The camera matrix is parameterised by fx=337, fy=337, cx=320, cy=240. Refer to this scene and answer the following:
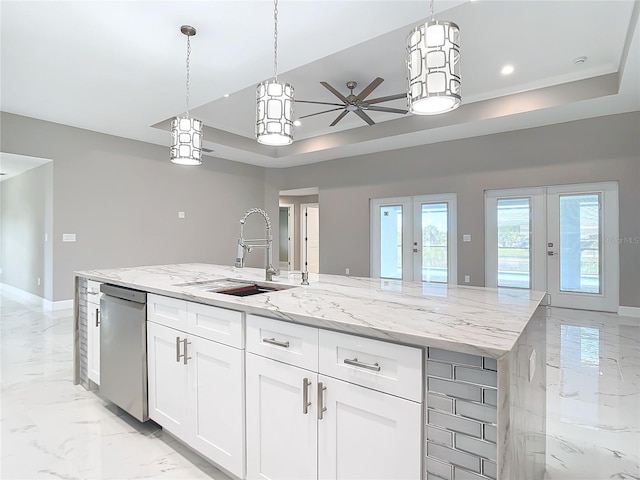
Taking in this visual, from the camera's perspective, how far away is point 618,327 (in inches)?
161

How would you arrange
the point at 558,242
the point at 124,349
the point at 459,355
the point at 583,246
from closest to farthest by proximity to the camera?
1. the point at 459,355
2. the point at 124,349
3. the point at 583,246
4. the point at 558,242

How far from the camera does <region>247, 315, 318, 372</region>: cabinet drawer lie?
1193 millimetres

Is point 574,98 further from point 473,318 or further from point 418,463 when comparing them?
point 418,463

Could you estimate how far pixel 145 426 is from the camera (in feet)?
6.65

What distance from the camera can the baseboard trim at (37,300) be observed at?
5117mm

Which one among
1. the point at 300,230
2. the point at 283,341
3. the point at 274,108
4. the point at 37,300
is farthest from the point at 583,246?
the point at 37,300

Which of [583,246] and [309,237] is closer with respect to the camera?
[583,246]

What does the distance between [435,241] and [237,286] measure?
491 cm

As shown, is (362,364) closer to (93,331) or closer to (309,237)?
(93,331)

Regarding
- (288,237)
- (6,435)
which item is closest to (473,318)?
(6,435)

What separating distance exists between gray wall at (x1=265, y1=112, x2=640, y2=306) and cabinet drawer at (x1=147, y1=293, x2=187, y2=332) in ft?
17.0

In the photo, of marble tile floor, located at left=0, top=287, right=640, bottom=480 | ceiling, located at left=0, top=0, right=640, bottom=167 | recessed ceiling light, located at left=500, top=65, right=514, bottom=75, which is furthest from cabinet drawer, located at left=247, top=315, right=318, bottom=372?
recessed ceiling light, located at left=500, top=65, right=514, bottom=75

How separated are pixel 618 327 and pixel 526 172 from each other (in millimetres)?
2433

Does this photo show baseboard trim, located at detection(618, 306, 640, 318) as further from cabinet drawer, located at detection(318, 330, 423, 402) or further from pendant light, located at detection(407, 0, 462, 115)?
cabinet drawer, located at detection(318, 330, 423, 402)
